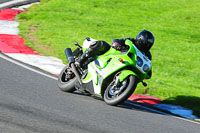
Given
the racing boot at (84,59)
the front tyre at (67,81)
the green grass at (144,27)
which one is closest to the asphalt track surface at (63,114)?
the front tyre at (67,81)

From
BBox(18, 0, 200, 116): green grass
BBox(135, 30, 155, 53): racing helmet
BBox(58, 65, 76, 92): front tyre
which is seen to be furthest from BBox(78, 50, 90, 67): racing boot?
BBox(18, 0, 200, 116): green grass

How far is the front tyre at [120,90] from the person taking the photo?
6.35m

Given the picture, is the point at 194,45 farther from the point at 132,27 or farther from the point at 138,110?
the point at 138,110

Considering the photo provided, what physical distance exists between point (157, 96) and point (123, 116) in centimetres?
253

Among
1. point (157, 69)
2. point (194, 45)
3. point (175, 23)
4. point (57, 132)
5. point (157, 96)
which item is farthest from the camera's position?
point (175, 23)

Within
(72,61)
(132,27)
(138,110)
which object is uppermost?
(132,27)

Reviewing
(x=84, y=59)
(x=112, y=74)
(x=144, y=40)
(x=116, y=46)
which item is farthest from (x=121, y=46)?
(x=84, y=59)

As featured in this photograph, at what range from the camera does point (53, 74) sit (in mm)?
9039

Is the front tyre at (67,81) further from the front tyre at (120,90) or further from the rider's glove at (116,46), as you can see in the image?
the rider's glove at (116,46)

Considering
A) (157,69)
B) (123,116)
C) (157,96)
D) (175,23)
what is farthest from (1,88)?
(175,23)

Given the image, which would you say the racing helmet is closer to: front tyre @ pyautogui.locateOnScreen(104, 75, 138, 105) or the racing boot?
front tyre @ pyautogui.locateOnScreen(104, 75, 138, 105)

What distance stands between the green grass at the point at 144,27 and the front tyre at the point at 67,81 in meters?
1.85

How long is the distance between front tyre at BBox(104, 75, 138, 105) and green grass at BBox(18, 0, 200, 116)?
5.97 ft

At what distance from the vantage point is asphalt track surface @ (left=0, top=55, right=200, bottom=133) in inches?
195
